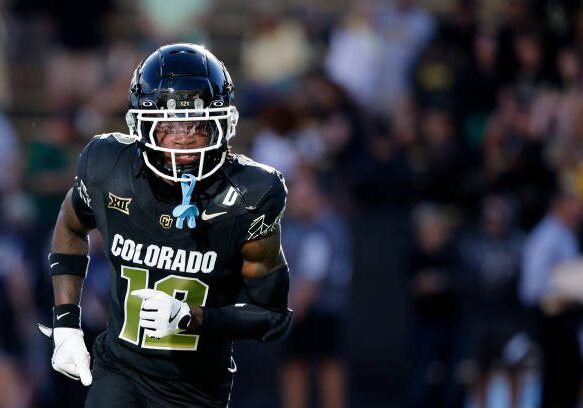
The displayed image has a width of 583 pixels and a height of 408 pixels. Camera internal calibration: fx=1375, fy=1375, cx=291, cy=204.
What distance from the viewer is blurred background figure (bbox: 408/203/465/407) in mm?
9633

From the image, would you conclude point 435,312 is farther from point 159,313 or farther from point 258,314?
point 159,313

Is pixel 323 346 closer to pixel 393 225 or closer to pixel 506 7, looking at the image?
pixel 393 225

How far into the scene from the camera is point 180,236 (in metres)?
4.80

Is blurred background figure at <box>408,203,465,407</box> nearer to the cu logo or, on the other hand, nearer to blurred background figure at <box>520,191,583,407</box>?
blurred background figure at <box>520,191,583,407</box>

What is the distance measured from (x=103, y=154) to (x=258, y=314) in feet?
2.67

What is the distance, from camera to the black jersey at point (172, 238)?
4809 millimetres

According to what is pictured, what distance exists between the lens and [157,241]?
15.8ft

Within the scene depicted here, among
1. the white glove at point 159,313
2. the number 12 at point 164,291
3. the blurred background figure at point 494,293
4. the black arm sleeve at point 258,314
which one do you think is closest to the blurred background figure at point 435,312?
the blurred background figure at point 494,293

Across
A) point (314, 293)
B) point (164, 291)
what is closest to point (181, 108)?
point (164, 291)
